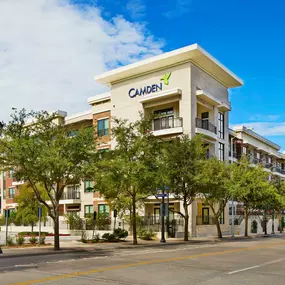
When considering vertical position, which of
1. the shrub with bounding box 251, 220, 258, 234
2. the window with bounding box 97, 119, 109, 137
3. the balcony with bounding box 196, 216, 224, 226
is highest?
the window with bounding box 97, 119, 109, 137

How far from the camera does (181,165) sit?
35062mm

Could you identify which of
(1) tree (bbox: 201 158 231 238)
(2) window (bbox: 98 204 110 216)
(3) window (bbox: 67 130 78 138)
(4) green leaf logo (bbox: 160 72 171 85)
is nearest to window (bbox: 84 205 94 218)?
(2) window (bbox: 98 204 110 216)

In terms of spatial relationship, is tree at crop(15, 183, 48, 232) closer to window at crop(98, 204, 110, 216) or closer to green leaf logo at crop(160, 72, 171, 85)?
window at crop(98, 204, 110, 216)

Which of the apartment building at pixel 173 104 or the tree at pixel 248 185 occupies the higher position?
the apartment building at pixel 173 104

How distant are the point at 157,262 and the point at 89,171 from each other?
A: 889 cm

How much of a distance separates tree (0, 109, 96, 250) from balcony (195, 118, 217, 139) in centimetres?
1920

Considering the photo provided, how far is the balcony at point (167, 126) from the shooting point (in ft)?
140

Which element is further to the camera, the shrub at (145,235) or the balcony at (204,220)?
the balcony at (204,220)

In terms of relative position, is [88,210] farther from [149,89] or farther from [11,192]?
[11,192]

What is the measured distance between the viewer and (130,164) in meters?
28.3

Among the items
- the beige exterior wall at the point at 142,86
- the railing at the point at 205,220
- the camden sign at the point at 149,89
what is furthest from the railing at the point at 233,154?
the camden sign at the point at 149,89

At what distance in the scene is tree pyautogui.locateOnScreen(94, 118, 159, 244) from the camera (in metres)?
27.9

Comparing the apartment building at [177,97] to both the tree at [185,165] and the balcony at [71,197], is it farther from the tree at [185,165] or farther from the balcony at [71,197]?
the balcony at [71,197]

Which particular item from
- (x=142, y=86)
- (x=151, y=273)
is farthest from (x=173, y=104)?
(x=151, y=273)
